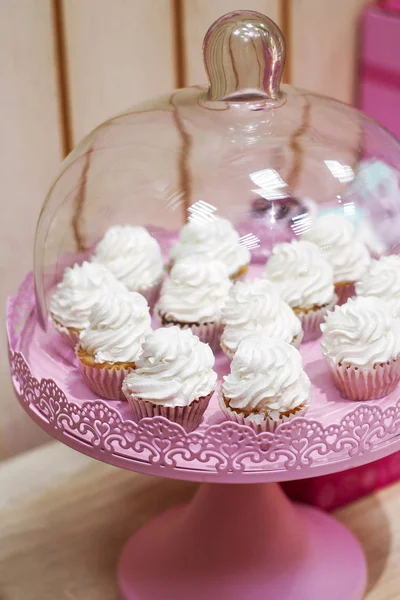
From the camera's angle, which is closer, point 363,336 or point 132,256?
point 363,336

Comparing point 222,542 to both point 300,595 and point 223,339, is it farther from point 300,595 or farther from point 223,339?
point 223,339

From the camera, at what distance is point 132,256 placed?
4.10 ft

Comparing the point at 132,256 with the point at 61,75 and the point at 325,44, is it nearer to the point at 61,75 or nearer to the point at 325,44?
the point at 61,75

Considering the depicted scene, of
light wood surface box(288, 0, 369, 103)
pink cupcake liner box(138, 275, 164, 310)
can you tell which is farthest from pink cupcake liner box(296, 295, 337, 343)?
light wood surface box(288, 0, 369, 103)

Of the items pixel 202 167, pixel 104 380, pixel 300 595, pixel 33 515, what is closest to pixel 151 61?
pixel 202 167

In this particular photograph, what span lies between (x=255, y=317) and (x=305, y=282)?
0.13m

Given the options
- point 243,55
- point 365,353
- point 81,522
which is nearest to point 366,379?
point 365,353

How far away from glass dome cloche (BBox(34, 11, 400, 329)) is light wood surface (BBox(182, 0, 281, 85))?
335 mm

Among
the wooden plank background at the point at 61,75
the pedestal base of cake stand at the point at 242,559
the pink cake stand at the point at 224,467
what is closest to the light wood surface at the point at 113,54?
the wooden plank background at the point at 61,75

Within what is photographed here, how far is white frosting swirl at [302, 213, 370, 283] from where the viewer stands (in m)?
1.24

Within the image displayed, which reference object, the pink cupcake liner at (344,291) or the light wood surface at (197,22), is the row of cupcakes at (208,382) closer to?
the pink cupcake liner at (344,291)

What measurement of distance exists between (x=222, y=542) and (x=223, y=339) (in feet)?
1.04

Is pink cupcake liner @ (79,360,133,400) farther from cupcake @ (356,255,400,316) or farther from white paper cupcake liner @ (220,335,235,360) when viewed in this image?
cupcake @ (356,255,400,316)

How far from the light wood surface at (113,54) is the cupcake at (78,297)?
39 centimetres
